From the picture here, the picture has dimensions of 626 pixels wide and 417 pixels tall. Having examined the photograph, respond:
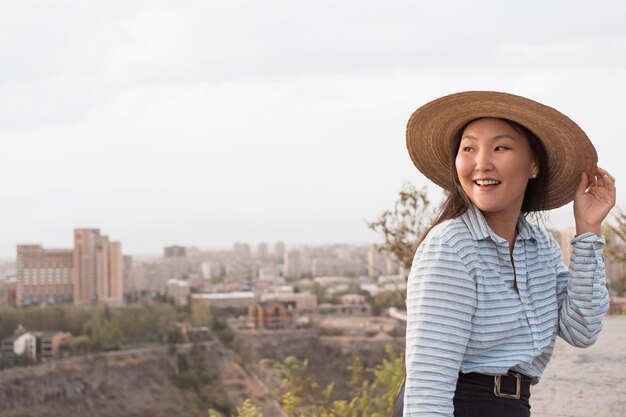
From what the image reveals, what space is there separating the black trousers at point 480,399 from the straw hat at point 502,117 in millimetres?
233

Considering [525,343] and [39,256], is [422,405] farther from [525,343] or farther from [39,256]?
[39,256]

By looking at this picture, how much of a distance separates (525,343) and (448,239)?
13cm

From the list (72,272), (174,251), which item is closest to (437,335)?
(72,272)

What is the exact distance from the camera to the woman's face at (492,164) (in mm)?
751

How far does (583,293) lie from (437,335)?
0.21 meters

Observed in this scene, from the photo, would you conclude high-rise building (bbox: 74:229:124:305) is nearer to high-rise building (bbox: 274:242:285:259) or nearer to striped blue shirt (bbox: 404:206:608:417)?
high-rise building (bbox: 274:242:285:259)

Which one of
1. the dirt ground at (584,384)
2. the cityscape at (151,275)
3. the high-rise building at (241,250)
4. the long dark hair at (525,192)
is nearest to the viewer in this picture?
the long dark hair at (525,192)

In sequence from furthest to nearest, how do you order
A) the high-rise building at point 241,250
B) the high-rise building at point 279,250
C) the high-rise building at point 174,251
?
the high-rise building at point 279,250
the high-rise building at point 241,250
the high-rise building at point 174,251

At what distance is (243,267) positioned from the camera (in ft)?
203

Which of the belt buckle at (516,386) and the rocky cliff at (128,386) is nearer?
the belt buckle at (516,386)

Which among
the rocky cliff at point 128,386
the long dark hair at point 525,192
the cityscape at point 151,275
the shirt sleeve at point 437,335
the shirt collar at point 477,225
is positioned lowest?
the rocky cliff at point 128,386

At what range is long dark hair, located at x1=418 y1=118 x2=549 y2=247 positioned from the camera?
2.55ft

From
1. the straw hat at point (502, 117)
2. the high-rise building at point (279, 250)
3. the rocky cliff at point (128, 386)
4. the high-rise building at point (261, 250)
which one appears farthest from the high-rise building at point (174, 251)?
the straw hat at point (502, 117)

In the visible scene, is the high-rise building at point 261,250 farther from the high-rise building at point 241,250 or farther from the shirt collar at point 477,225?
the shirt collar at point 477,225
